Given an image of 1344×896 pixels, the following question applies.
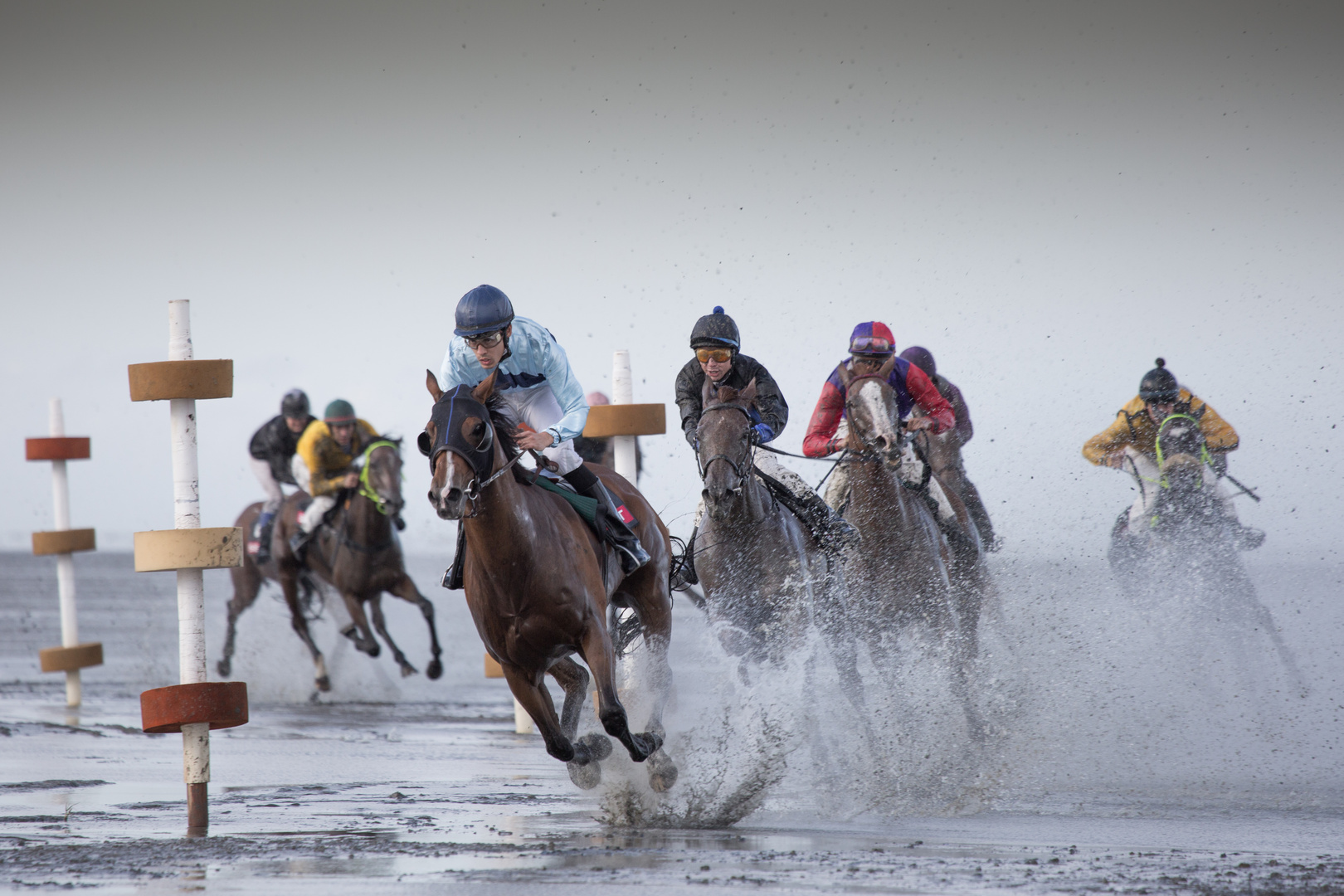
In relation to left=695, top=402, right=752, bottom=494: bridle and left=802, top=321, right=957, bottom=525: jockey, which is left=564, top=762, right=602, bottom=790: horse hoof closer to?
left=695, top=402, right=752, bottom=494: bridle

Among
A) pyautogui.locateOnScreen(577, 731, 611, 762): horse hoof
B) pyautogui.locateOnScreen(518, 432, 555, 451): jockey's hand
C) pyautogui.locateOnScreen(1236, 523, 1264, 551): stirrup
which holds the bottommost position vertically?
pyautogui.locateOnScreen(577, 731, 611, 762): horse hoof

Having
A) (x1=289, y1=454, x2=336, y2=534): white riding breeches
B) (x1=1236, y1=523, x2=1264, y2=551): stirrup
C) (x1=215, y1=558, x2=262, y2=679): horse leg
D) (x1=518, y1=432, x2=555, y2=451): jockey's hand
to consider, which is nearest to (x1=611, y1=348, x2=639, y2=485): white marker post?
(x1=518, y1=432, x2=555, y2=451): jockey's hand

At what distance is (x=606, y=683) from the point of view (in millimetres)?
6406

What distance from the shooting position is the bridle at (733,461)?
7828 mm

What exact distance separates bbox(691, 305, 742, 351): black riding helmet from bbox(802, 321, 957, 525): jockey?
2.89ft

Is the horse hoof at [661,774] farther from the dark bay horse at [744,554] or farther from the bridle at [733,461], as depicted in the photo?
the bridle at [733,461]

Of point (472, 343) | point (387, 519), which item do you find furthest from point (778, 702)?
point (387, 519)

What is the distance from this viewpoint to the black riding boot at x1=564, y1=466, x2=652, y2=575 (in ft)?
23.6

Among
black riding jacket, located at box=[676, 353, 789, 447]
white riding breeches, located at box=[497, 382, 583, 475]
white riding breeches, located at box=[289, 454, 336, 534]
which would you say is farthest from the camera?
white riding breeches, located at box=[289, 454, 336, 534]

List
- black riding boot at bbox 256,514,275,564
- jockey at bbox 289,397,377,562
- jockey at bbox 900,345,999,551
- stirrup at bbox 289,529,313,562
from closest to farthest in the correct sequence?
jockey at bbox 900,345,999,551 → jockey at bbox 289,397,377,562 → stirrup at bbox 289,529,313,562 → black riding boot at bbox 256,514,275,564

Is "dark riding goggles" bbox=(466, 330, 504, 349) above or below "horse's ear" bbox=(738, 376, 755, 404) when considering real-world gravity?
above

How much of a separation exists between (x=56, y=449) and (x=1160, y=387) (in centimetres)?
971

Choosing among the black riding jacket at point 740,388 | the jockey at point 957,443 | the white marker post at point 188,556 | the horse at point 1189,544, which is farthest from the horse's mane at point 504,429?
the horse at point 1189,544

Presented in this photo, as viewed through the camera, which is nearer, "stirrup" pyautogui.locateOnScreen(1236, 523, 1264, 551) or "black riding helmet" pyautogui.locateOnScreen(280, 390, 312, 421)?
"stirrup" pyautogui.locateOnScreen(1236, 523, 1264, 551)
